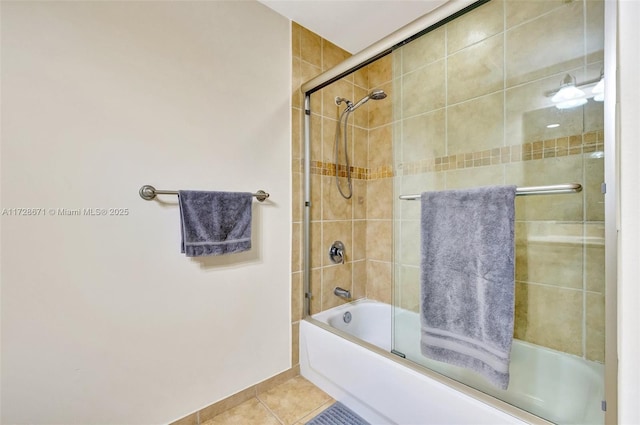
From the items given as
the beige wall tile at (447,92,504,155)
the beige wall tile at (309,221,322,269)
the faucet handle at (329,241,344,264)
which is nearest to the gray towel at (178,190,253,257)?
the beige wall tile at (309,221,322,269)

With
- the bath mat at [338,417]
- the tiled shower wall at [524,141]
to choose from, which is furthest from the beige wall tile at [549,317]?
the bath mat at [338,417]

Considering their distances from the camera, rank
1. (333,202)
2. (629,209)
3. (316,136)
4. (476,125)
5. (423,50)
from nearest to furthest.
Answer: (629,209)
(423,50)
(476,125)
(316,136)
(333,202)

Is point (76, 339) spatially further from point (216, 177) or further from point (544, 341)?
point (544, 341)

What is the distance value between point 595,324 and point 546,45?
1.25 m

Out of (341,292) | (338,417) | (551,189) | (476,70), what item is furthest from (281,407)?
(476,70)

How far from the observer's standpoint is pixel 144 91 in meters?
1.21

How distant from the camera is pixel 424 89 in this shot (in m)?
1.58

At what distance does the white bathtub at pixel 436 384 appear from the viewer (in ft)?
3.16

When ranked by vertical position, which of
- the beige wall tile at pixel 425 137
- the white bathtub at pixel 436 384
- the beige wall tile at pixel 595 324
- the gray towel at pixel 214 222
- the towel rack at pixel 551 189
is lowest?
the white bathtub at pixel 436 384

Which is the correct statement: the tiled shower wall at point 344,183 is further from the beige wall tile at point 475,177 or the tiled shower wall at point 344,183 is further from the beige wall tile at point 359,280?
the beige wall tile at point 475,177

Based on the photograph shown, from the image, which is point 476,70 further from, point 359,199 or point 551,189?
point 359,199

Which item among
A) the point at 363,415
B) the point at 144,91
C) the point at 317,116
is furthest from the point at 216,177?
the point at 363,415

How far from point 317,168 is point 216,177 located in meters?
0.67

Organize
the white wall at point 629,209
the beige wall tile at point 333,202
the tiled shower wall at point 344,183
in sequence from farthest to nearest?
the beige wall tile at point 333,202 → the tiled shower wall at point 344,183 → the white wall at point 629,209
